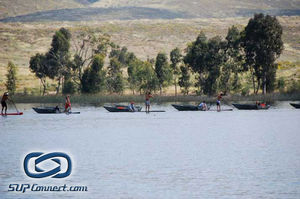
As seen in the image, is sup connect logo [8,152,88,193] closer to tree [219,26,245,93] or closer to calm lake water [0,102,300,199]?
calm lake water [0,102,300,199]

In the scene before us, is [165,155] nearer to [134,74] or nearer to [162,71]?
[162,71]

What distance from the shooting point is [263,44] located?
317 feet

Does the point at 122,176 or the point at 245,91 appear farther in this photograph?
the point at 245,91

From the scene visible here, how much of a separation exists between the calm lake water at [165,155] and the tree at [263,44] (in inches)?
1312

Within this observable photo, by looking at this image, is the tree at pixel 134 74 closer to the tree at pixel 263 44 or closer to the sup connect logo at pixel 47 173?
the tree at pixel 263 44

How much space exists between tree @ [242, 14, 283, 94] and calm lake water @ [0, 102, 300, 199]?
33.3 metres

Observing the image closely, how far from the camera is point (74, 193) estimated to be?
2506 cm

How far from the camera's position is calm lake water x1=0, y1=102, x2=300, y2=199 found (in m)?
25.7

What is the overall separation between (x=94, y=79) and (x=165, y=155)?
222 ft

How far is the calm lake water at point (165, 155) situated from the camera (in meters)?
25.7

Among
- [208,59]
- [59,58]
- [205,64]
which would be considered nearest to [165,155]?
[208,59]

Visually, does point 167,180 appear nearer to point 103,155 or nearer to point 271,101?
point 103,155

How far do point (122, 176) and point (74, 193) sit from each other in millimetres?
3961

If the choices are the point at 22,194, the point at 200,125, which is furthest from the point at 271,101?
the point at 22,194
